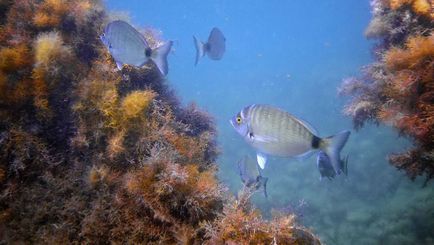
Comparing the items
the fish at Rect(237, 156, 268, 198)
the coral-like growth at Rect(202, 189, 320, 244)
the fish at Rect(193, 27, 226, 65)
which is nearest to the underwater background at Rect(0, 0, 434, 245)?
the coral-like growth at Rect(202, 189, 320, 244)

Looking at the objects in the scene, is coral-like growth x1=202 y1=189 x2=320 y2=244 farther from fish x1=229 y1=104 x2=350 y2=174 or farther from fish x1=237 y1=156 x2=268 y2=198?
fish x1=237 y1=156 x2=268 y2=198

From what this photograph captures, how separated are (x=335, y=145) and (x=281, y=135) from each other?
1.70 feet

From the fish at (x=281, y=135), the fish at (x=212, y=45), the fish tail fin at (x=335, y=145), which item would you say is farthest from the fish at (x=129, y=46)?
the fish at (x=212, y=45)

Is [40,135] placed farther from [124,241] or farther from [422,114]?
[422,114]

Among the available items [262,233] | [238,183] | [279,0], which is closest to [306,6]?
[279,0]

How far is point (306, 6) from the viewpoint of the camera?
17788cm

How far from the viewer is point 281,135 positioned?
10.2 feet

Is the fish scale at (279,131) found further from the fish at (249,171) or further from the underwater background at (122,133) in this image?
the fish at (249,171)

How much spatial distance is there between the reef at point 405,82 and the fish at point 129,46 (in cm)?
329

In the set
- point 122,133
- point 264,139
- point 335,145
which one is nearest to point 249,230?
point 264,139

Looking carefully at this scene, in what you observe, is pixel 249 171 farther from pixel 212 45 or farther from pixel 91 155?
pixel 212 45

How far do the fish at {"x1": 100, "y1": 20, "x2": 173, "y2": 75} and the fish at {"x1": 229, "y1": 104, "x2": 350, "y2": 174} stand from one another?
4.57 feet

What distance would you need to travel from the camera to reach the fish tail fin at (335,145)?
Answer: 284 cm

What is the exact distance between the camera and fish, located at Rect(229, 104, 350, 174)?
2.93m
